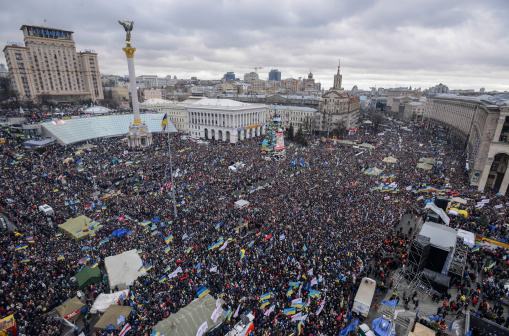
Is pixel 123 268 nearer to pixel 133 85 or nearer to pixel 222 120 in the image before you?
pixel 133 85

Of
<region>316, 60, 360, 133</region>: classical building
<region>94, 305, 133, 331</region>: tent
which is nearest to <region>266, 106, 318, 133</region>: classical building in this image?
<region>316, 60, 360, 133</region>: classical building

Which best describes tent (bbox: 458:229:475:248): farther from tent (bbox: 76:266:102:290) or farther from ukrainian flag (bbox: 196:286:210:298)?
tent (bbox: 76:266:102:290)

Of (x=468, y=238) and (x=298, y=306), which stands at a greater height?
(x=468, y=238)

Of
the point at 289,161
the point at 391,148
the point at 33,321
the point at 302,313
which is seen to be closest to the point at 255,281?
the point at 302,313

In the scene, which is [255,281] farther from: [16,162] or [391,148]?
[391,148]

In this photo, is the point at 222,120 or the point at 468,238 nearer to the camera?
the point at 468,238

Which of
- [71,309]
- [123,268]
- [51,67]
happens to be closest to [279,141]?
[123,268]
